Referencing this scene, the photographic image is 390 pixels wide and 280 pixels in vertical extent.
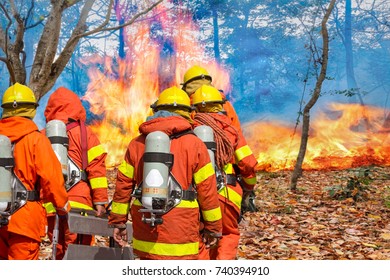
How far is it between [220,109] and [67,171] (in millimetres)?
1523

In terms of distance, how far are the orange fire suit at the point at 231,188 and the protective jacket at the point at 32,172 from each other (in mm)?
1462

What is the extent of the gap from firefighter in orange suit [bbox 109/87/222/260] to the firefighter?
621 millimetres

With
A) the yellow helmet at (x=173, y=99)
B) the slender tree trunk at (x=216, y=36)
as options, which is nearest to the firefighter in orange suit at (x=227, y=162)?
the yellow helmet at (x=173, y=99)

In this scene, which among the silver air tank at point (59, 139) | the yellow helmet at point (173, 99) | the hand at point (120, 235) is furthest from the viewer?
the silver air tank at point (59, 139)

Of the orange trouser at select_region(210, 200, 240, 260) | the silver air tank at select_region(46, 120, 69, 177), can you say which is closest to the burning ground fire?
the orange trouser at select_region(210, 200, 240, 260)

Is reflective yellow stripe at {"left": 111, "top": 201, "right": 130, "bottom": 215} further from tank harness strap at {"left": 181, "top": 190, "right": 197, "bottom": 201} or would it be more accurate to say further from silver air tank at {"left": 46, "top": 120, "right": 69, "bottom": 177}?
silver air tank at {"left": 46, "top": 120, "right": 69, "bottom": 177}

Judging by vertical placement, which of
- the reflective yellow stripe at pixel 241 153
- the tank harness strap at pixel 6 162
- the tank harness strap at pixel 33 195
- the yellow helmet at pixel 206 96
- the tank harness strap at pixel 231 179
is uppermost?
the yellow helmet at pixel 206 96

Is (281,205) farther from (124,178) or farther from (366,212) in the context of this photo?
(124,178)

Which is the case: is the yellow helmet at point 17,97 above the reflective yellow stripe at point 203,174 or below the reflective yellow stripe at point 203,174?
above

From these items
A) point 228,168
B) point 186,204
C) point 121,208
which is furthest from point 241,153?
point 121,208

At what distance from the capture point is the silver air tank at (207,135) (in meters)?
4.77

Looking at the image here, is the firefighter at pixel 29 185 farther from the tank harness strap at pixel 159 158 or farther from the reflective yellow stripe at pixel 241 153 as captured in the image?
the reflective yellow stripe at pixel 241 153

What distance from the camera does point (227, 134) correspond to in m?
5.25

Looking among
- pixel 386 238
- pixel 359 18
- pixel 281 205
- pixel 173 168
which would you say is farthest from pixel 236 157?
pixel 359 18
